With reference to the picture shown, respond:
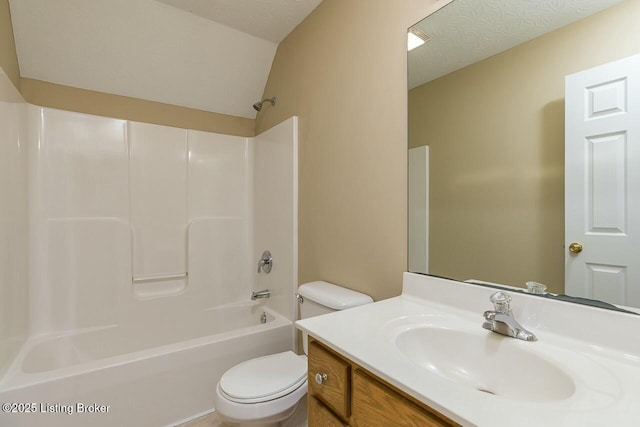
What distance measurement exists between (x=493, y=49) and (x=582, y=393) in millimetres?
1086

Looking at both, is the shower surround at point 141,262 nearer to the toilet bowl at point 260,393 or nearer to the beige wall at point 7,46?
the beige wall at point 7,46

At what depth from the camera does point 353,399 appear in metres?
0.78

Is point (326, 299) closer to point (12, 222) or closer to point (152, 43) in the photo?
point (12, 222)

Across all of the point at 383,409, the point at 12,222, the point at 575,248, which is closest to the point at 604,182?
the point at 575,248

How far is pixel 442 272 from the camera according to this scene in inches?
46.7

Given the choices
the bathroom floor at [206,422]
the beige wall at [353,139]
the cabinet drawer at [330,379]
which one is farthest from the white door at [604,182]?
the bathroom floor at [206,422]

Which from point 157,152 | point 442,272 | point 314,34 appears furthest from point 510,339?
point 157,152

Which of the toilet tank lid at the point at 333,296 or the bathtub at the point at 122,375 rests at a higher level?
the toilet tank lid at the point at 333,296

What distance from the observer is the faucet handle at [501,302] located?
2.96 ft

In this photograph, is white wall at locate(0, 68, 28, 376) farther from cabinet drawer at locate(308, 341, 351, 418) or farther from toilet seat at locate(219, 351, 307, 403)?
cabinet drawer at locate(308, 341, 351, 418)

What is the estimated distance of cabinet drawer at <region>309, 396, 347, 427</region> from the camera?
2.76 feet

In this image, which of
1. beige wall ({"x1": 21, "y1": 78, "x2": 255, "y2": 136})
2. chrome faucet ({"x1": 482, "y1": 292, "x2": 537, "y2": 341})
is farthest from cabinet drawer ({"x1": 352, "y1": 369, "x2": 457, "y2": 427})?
beige wall ({"x1": 21, "y1": 78, "x2": 255, "y2": 136})

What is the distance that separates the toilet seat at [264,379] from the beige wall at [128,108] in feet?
6.28

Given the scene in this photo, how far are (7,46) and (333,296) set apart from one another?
2208 mm
